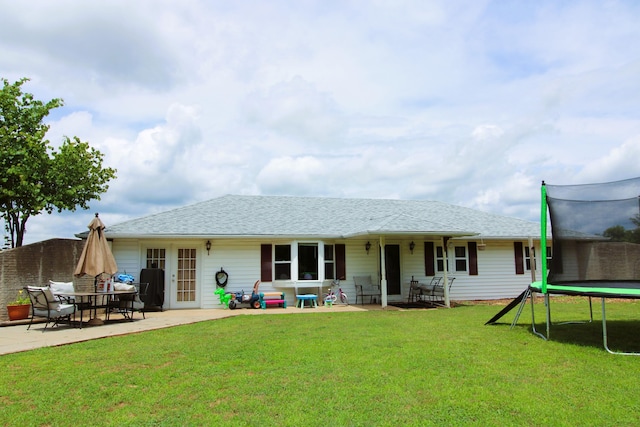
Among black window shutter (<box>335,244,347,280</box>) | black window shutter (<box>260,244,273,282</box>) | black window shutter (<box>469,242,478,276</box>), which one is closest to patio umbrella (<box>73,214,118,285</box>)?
black window shutter (<box>260,244,273,282</box>)

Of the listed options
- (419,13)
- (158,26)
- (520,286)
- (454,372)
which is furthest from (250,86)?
(520,286)

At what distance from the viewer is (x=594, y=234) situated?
25.4ft

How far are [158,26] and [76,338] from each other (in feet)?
20.0

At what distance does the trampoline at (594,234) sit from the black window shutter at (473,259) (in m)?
8.50

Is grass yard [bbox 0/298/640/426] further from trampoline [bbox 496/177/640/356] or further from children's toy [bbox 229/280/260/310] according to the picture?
children's toy [bbox 229/280/260/310]

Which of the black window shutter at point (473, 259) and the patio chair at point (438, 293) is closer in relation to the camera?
the patio chair at point (438, 293)

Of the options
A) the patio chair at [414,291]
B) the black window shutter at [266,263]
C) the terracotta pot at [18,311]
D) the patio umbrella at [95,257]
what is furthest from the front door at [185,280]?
the patio chair at [414,291]

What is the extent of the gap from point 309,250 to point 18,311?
27.1 feet

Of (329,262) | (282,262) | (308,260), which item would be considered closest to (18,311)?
(282,262)

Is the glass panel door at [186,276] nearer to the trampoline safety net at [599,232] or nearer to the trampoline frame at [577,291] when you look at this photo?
the trampoline frame at [577,291]

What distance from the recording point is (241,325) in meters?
10.0

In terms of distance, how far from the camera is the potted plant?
34.7 ft

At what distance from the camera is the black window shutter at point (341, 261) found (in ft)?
49.8

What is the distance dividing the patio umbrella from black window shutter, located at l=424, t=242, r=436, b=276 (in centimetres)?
1029
